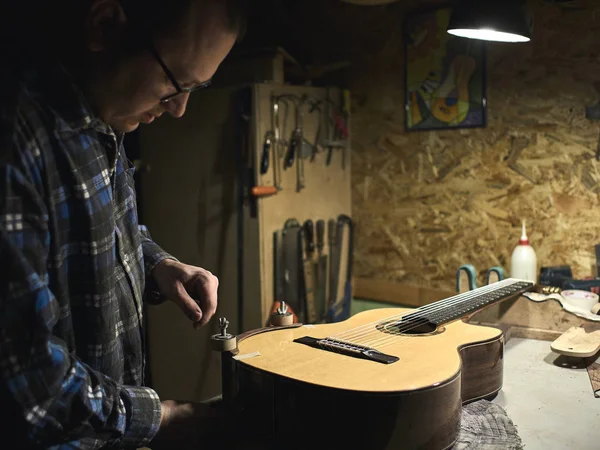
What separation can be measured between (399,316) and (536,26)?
5.76 feet

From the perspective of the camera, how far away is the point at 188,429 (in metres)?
1.02

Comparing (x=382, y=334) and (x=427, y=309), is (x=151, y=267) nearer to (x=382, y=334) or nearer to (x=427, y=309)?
(x=382, y=334)

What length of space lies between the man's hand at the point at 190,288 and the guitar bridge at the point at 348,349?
23cm

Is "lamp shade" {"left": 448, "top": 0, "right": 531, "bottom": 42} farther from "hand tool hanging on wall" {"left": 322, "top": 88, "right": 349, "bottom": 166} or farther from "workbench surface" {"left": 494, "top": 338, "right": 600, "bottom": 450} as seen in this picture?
"hand tool hanging on wall" {"left": 322, "top": 88, "right": 349, "bottom": 166}

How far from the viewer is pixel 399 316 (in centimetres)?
159

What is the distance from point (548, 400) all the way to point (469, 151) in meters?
1.72

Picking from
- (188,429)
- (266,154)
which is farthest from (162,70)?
(266,154)

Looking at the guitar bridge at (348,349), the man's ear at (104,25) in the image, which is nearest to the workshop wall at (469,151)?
the guitar bridge at (348,349)

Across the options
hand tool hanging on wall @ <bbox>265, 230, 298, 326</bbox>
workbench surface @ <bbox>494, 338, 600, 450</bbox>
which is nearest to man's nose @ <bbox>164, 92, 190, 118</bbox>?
workbench surface @ <bbox>494, 338, 600, 450</bbox>

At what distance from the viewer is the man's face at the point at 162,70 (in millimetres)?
946

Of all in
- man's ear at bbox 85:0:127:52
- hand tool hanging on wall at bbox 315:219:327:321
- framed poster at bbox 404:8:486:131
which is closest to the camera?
man's ear at bbox 85:0:127:52

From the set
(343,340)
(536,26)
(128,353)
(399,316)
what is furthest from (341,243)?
(128,353)

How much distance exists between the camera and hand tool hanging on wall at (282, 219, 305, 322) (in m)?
3.02

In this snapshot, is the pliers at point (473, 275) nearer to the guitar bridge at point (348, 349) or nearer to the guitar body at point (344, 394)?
the guitar body at point (344, 394)
